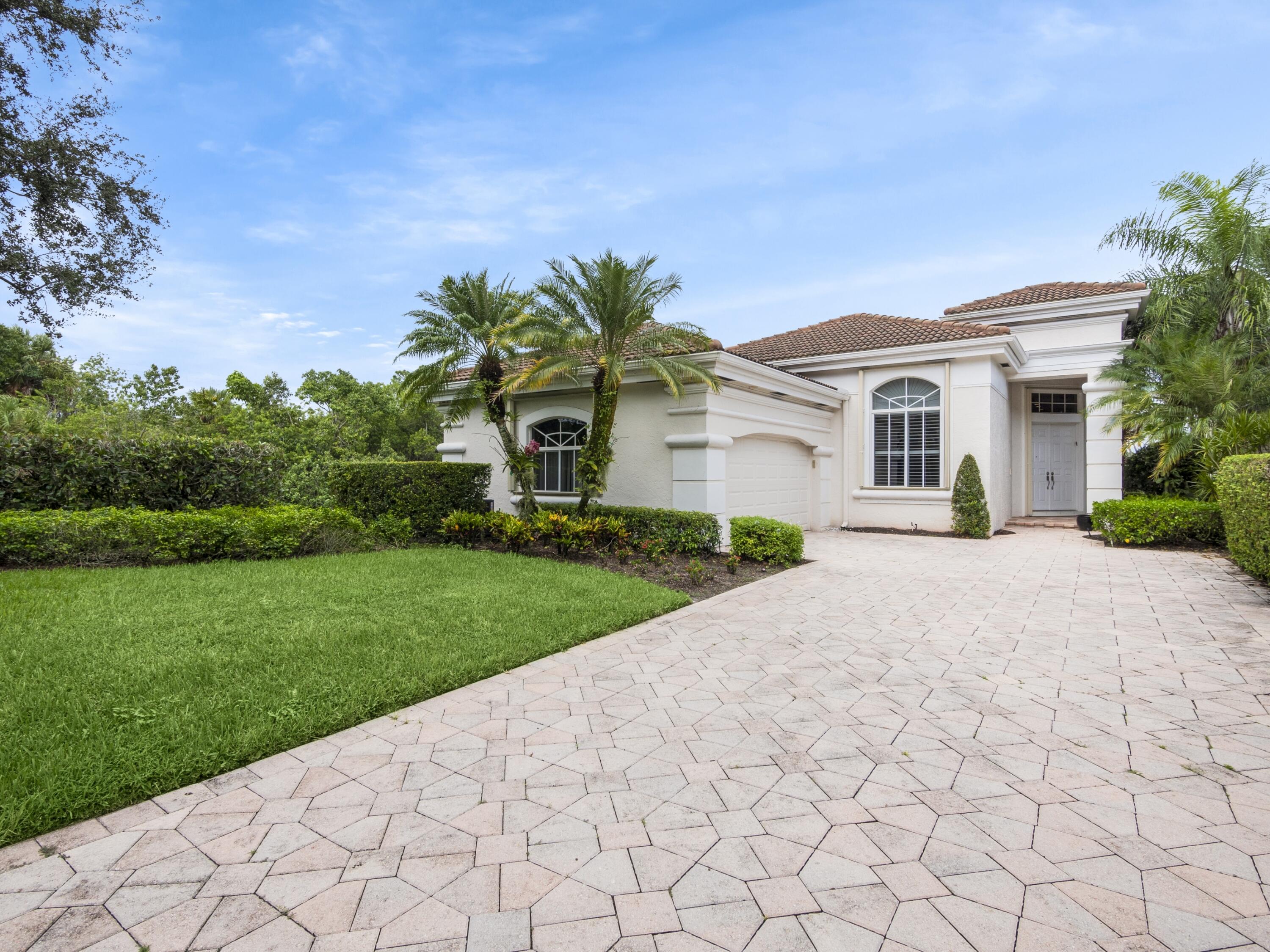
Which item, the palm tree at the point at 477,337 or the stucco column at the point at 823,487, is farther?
the stucco column at the point at 823,487

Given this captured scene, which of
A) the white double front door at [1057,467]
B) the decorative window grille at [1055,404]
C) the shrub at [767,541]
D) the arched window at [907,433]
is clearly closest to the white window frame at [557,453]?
the shrub at [767,541]

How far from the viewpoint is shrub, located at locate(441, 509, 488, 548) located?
1142cm

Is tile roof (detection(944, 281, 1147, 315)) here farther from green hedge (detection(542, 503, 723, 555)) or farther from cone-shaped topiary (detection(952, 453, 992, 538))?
green hedge (detection(542, 503, 723, 555))

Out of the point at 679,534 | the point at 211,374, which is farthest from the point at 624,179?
the point at 211,374

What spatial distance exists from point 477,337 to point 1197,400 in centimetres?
1427

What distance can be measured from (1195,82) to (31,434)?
67.6 ft

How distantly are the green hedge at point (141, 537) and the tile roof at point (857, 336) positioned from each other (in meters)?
10.4

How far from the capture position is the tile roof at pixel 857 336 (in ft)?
48.5

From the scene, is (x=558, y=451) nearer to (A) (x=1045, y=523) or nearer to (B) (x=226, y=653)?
(B) (x=226, y=653)

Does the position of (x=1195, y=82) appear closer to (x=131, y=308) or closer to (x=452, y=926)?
(x=452, y=926)

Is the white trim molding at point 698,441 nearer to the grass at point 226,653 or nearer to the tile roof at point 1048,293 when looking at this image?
the grass at point 226,653

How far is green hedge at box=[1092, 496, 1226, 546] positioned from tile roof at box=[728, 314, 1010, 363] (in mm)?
4466

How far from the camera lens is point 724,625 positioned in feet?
21.7

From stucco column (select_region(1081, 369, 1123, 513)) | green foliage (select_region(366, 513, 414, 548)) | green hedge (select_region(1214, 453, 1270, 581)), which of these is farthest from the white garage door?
green hedge (select_region(1214, 453, 1270, 581))
